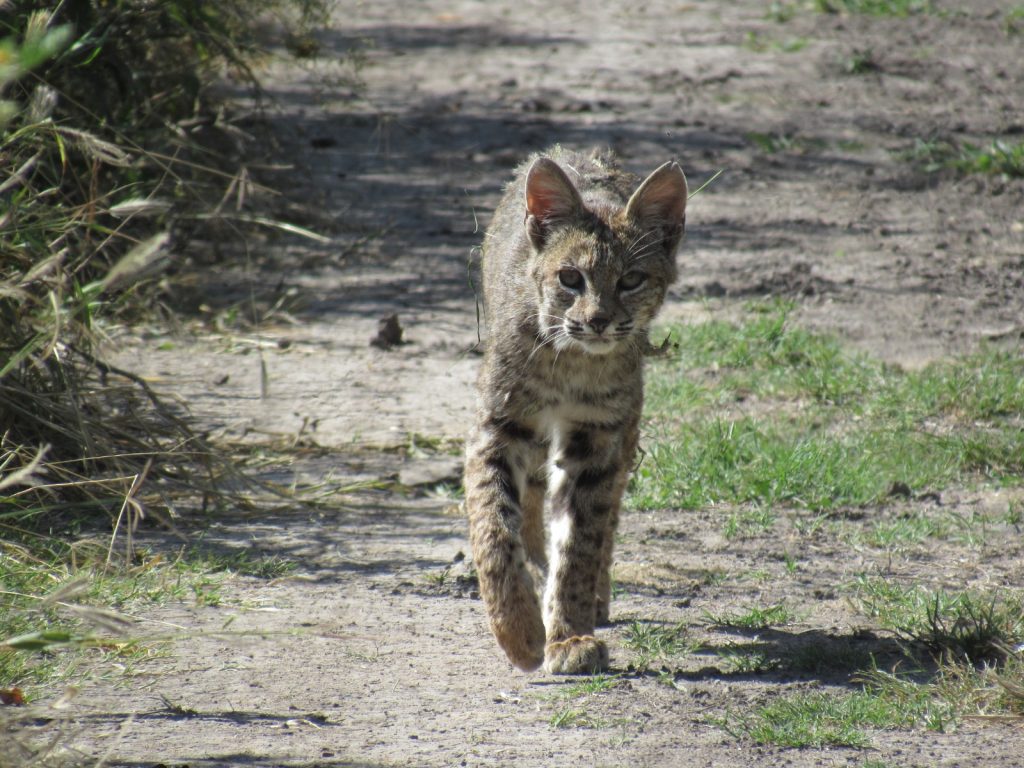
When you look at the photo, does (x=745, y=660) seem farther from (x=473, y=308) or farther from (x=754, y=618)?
(x=473, y=308)

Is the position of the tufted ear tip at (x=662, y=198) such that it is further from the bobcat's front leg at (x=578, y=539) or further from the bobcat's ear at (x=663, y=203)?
the bobcat's front leg at (x=578, y=539)

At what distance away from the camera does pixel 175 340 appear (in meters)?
8.27

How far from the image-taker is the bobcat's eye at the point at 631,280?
16.4 feet

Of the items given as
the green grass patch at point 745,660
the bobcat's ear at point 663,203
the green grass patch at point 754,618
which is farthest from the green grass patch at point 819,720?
the bobcat's ear at point 663,203

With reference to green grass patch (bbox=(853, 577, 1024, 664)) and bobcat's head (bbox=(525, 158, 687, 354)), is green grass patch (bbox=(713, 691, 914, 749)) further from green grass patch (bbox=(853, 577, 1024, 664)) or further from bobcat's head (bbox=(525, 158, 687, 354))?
bobcat's head (bbox=(525, 158, 687, 354))

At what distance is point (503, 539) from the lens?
477 centimetres

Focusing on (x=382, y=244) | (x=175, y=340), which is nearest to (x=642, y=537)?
(x=175, y=340)

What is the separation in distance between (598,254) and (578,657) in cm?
146

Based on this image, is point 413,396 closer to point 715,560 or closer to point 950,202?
point 715,560

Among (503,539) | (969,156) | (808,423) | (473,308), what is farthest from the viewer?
(969,156)

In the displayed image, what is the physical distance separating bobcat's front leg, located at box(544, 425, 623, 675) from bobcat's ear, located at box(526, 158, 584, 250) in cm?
78

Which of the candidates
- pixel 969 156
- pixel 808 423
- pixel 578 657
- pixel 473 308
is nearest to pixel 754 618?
pixel 578 657

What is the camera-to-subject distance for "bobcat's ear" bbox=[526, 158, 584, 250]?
16.4ft

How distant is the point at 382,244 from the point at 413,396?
2.82 metres
